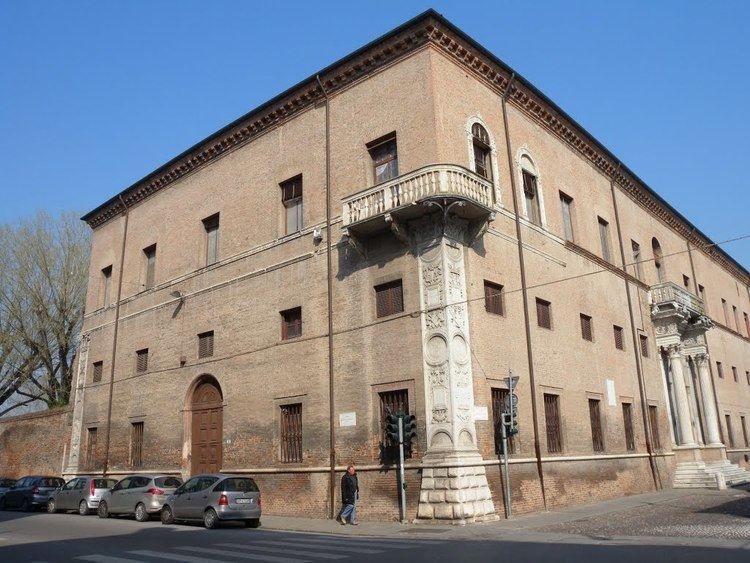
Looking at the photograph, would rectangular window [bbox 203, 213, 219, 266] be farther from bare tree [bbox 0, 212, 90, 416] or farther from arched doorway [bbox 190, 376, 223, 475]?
bare tree [bbox 0, 212, 90, 416]

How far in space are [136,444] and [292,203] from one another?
40.5 ft

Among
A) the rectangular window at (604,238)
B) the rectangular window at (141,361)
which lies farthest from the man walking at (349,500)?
the rectangular window at (604,238)

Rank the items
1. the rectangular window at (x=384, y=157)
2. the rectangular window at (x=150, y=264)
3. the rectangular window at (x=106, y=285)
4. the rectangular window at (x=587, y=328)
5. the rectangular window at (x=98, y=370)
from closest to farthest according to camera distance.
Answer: the rectangular window at (x=384, y=157) < the rectangular window at (x=587, y=328) < the rectangular window at (x=150, y=264) < the rectangular window at (x=98, y=370) < the rectangular window at (x=106, y=285)

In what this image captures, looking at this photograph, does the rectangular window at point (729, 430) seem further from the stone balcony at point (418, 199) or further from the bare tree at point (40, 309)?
the bare tree at point (40, 309)

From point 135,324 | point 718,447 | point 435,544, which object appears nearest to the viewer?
point 435,544

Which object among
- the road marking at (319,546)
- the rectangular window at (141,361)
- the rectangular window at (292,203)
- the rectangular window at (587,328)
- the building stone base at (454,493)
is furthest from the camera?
the rectangular window at (141,361)

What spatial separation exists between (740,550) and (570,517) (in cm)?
676

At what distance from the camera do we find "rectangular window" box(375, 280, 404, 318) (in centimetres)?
1805

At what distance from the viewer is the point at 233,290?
23.2m

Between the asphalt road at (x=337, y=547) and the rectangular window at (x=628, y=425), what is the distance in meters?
12.3

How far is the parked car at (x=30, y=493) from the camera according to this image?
24281mm

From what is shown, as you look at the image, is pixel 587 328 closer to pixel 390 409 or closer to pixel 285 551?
pixel 390 409

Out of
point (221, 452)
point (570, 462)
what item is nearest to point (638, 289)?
point (570, 462)

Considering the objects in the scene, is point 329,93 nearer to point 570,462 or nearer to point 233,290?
point 233,290
